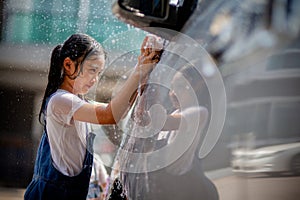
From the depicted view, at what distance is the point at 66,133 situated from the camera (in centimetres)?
230

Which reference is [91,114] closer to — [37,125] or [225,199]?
[37,125]

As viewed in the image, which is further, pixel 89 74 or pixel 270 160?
pixel 89 74

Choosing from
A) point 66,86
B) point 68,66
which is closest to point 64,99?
point 66,86

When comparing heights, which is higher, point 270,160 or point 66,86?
point 66,86

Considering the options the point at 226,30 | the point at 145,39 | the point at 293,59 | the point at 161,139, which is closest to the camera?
the point at 293,59

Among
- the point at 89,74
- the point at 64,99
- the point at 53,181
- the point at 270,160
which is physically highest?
the point at 89,74

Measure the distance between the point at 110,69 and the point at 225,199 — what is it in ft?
2.45

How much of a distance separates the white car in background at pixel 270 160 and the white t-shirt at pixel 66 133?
778 mm

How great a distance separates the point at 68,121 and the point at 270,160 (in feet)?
3.10

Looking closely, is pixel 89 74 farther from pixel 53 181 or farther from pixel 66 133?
pixel 53 181

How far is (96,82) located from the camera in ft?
7.39

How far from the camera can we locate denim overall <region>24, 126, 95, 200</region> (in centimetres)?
230

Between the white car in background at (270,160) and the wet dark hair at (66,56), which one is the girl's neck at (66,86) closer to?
the wet dark hair at (66,56)

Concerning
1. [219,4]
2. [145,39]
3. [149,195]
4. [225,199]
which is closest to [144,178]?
[149,195]
